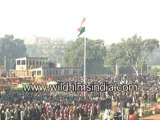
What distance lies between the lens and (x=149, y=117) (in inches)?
1044

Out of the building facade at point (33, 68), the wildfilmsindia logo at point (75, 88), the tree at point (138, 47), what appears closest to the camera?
the wildfilmsindia logo at point (75, 88)

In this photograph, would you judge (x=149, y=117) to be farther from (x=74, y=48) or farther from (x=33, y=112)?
(x=74, y=48)

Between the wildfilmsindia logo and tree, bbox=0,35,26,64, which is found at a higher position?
tree, bbox=0,35,26,64

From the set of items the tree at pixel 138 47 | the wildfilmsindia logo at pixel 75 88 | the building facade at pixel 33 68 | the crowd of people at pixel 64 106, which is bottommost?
the crowd of people at pixel 64 106

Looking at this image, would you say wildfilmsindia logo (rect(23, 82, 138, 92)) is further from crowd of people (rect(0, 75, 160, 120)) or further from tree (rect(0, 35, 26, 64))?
tree (rect(0, 35, 26, 64))

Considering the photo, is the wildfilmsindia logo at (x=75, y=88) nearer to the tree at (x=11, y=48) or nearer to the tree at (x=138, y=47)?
the tree at (x=138, y=47)

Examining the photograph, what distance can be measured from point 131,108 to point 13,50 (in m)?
96.7

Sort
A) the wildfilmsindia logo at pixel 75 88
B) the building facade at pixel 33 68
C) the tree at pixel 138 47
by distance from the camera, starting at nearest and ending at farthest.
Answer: the wildfilmsindia logo at pixel 75 88 < the building facade at pixel 33 68 < the tree at pixel 138 47

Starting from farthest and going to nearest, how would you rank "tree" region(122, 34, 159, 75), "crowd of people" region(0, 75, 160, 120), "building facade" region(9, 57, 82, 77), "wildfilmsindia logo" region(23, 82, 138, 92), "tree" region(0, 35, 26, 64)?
"tree" region(0, 35, 26, 64)
"tree" region(122, 34, 159, 75)
"building facade" region(9, 57, 82, 77)
"wildfilmsindia logo" region(23, 82, 138, 92)
"crowd of people" region(0, 75, 160, 120)

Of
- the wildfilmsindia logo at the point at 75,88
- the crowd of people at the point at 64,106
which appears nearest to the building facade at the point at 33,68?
the wildfilmsindia logo at the point at 75,88

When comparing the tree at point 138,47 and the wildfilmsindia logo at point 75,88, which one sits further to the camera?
the tree at point 138,47

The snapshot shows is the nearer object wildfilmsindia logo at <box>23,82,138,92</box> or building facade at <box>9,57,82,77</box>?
wildfilmsindia logo at <box>23,82,138,92</box>

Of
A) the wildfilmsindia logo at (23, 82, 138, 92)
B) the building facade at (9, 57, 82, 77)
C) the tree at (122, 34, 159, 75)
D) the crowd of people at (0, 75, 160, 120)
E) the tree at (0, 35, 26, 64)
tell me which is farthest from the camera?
the tree at (0, 35, 26, 64)

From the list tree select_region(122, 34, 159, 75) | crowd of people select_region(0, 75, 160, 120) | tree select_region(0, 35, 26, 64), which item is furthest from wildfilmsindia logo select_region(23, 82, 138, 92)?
tree select_region(0, 35, 26, 64)
